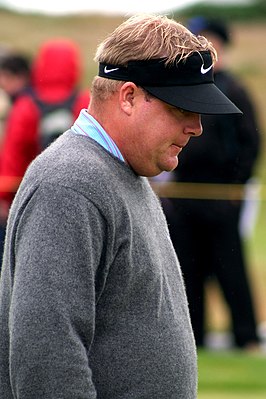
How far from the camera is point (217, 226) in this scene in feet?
27.8

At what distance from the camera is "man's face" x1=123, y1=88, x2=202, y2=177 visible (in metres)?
3.28

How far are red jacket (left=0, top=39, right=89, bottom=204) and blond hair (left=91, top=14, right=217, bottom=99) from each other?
401cm

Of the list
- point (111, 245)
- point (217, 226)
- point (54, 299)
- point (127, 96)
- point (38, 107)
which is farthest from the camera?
point (217, 226)

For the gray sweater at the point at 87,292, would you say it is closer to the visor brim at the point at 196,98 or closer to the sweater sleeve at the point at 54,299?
the sweater sleeve at the point at 54,299

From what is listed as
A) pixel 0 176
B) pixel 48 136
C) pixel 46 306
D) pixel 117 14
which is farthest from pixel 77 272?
pixel 117 14

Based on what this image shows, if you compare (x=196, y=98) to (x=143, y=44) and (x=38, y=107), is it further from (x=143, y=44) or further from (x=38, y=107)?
(x=38, y=107)

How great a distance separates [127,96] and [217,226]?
17.2 feet

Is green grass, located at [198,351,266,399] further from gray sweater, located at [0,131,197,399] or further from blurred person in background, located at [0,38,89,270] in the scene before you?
gray sweater, located at [0,131,197,399]

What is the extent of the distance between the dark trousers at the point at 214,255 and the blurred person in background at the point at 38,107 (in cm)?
113

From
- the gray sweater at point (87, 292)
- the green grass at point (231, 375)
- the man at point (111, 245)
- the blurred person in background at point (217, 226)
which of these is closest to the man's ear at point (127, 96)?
the man at point (111, 245)

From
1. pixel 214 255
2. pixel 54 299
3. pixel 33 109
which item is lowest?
pixel 214 255

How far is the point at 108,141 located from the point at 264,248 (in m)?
12.3

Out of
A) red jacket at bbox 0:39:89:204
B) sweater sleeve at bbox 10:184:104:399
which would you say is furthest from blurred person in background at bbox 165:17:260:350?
sweater sleeve at bbox 10:184:104:399

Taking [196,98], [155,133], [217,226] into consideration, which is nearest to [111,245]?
[155,133]
